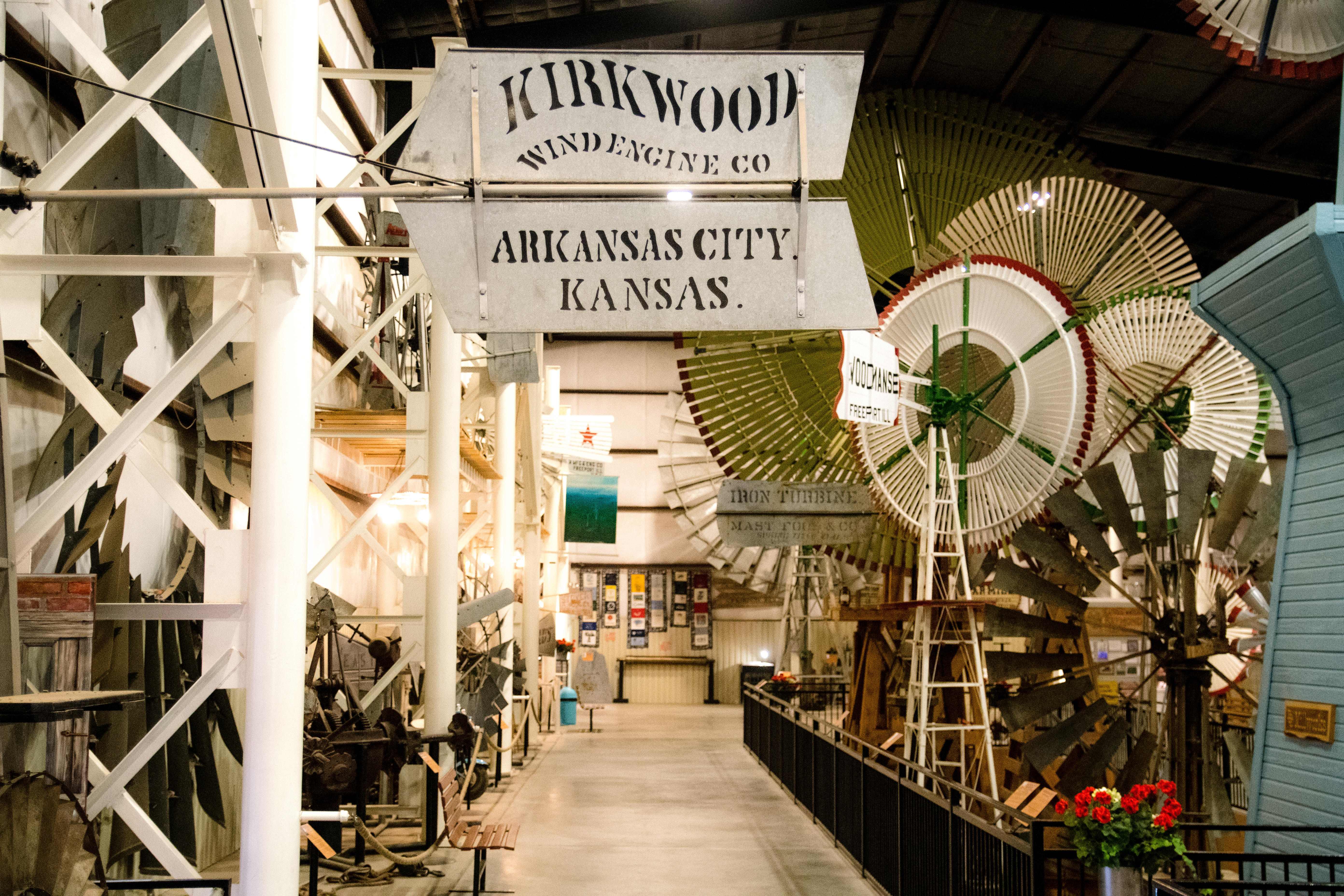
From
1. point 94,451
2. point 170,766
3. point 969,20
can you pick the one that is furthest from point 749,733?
point 94,451

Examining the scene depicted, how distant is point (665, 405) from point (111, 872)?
23.3 meters

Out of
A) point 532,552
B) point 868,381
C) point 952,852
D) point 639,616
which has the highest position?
→ point 868,381

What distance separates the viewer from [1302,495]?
240 inches

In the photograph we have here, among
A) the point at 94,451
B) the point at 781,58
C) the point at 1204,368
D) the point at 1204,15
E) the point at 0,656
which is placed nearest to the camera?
the point at 781,58

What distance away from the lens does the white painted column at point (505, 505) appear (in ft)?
42.9

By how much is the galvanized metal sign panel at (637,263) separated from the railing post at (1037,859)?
8.35 feet

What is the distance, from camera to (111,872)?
634cm

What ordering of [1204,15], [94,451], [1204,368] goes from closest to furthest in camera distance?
[94,451] < [1204,15] < [1204,368]

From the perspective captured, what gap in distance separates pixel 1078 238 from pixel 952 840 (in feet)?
20.6

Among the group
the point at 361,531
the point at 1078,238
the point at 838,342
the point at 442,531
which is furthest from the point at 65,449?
the point at 1078,238

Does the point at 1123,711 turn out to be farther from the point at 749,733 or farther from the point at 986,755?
the point at 749,733

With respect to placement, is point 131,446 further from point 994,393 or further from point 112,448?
point 994,393

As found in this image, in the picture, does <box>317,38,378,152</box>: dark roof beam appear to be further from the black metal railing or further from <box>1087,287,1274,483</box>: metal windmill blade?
the black metal railing

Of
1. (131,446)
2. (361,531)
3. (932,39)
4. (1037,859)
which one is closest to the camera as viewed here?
(131,446)
